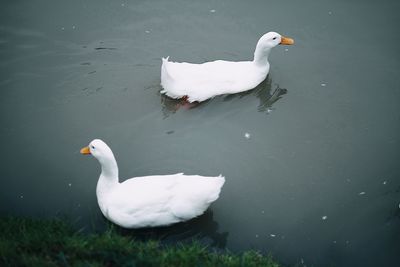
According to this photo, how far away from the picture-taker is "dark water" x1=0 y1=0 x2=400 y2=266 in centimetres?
532

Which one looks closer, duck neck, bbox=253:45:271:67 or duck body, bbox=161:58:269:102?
duck body, bbox=161:58:269:102

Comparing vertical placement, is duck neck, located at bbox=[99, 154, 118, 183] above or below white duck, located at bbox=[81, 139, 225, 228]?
above

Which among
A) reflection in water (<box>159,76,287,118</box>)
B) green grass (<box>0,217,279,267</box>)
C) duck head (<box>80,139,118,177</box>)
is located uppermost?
duck head (<box>80,139,118,177</box>)

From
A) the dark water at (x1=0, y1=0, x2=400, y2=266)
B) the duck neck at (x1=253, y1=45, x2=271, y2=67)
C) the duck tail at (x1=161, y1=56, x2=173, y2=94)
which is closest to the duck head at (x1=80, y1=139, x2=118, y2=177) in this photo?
the dark water at (x1=0, y1=0, x2=400, y2=266)

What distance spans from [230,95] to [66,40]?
2.55 meters

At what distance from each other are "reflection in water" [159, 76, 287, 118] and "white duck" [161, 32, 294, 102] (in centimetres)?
12

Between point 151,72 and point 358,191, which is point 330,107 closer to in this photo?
point 358,191

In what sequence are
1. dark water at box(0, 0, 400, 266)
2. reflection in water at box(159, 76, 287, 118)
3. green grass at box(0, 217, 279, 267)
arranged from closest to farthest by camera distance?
green grass at box(0, 217, 279, 267) → dark water at box(0, 0, 400, 266) → reflection in water at box(159, 76, 287, 118)

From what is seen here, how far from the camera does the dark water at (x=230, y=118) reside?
17.4 ft

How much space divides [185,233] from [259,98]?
7.93 ft

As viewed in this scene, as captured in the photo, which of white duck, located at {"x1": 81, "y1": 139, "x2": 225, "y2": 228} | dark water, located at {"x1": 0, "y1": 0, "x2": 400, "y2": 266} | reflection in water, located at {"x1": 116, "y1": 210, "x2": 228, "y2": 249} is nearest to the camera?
white duck, located at {"x1": 81, "y1": 139, "x2": 225, "y2": 228}

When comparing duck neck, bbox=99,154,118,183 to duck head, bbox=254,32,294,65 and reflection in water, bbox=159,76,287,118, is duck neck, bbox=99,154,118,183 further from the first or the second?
duck head, bbox=254,32,294,65

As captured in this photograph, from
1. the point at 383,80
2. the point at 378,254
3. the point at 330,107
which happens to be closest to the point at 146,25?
the point at 330,107

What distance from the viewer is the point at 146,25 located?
771 cm
